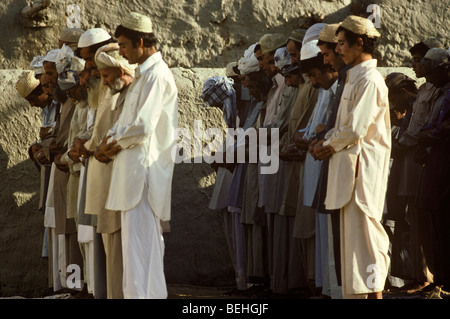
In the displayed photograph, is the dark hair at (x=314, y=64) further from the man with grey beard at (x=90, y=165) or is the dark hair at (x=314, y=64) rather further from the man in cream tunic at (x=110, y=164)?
the man with grey beard at (x=90, y=165)

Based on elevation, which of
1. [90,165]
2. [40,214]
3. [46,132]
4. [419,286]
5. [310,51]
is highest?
[310,51]

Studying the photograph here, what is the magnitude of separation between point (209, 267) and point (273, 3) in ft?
9.12

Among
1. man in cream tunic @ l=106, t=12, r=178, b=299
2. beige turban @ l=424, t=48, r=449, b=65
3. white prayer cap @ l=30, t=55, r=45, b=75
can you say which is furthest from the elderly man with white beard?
beige turban @ l=424, t=48, r=449, b=65

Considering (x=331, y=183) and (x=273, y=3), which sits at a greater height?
(x=273, y=3)

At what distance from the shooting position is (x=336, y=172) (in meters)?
6.11

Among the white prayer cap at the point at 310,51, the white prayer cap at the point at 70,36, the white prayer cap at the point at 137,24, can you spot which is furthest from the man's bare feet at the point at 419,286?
the white prayer cap at the point at 70,36

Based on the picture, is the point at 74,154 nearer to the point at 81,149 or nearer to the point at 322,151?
the point at 81,149

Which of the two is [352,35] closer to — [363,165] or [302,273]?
[363,165]

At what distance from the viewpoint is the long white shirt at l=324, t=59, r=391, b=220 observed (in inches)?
237

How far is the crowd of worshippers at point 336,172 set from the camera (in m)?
6.05

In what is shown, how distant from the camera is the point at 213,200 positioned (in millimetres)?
9344

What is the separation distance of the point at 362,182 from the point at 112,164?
1697 mm

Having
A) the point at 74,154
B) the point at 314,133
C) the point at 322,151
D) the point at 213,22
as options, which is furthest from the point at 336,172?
the point at 213,22

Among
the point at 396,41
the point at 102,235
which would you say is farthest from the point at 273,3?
the point at 102,235
